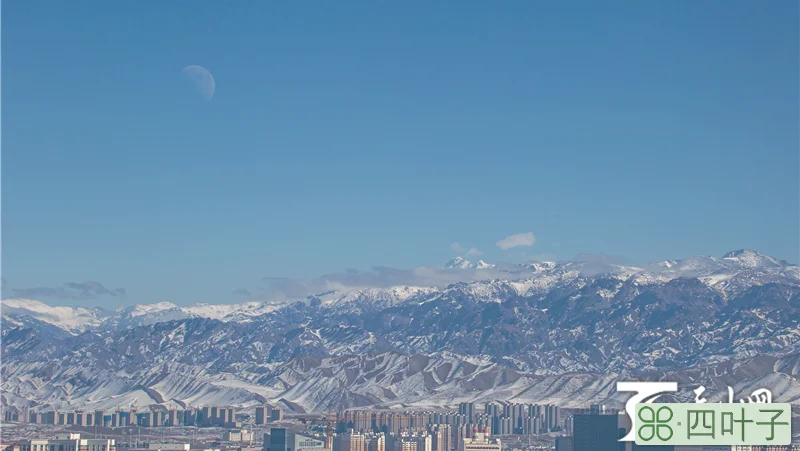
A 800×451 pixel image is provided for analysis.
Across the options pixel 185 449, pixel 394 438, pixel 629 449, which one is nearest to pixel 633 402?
pixel 629 449

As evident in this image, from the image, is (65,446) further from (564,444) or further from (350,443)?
(564,444)

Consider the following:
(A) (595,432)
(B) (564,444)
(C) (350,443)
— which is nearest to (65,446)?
(A) (595,432)

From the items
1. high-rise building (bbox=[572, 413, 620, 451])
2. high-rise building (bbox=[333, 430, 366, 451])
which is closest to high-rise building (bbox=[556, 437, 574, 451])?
high-rise building (bbox=[572, 413, 620, 451])

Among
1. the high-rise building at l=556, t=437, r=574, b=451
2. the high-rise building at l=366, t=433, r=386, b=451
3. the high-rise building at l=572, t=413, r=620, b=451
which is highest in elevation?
the high-rise building at l=572, t=413, r=620, b=451

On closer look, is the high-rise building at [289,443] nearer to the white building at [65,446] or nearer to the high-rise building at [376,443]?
the high-rise building at [376,443]

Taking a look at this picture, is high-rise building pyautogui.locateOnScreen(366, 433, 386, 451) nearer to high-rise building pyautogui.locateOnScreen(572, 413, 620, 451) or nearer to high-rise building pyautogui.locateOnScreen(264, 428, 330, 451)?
high-rise building pyautogui.locateOnScreen(264, 428, 330, 451)

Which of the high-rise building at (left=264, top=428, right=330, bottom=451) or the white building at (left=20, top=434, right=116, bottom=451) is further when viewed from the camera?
the high-rise building at (left=264, top=428, right=330, bottom=451)

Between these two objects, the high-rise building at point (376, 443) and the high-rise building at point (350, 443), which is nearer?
the high-rise building at point (350, 443)

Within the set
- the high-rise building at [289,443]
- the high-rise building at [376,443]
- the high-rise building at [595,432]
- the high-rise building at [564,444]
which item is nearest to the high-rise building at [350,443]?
the high-rise building at [376,443]
